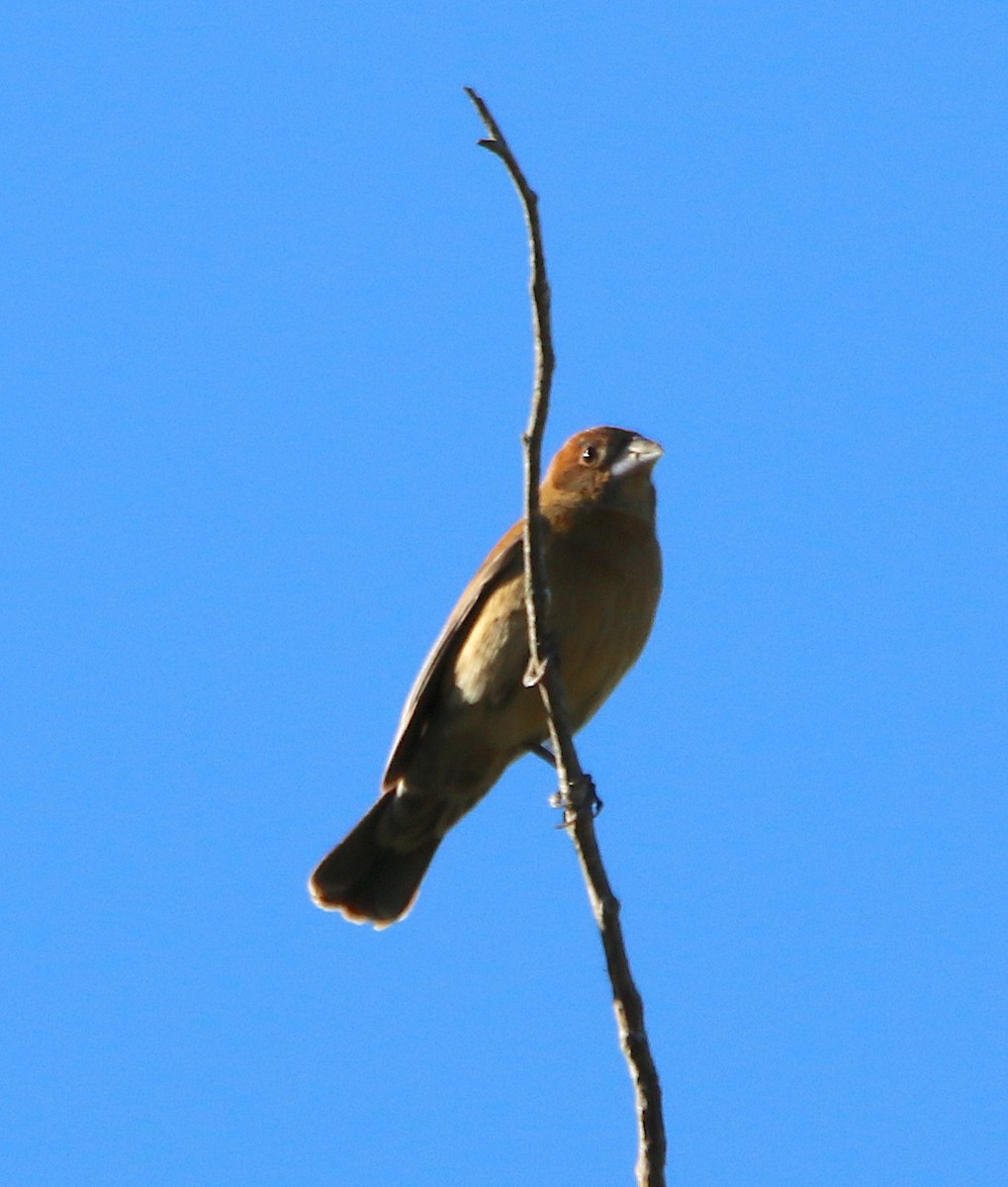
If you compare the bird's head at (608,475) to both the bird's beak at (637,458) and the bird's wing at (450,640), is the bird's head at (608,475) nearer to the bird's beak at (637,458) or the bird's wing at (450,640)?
the bird's beak at (637,458)

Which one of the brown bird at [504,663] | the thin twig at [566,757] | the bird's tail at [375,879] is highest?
the brown bird at [504,663]

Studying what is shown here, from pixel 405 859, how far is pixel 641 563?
1638 millimetres

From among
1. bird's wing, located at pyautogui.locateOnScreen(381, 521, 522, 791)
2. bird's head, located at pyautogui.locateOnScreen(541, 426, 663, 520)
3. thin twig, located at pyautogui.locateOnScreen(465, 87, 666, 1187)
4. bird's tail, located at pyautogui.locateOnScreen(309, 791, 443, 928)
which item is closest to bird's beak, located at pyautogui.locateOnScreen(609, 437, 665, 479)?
bird's head, located at pyautogui.locateOnScreen(541, 426, 663, 520)

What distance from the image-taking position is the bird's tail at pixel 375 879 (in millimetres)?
7223

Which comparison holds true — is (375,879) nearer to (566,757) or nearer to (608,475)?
(608,475)

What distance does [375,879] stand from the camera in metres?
7.27

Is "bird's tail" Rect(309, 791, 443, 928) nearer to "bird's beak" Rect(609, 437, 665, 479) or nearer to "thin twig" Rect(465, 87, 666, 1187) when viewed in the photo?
"bird's beak" Rect(609, 437, 665, 479)

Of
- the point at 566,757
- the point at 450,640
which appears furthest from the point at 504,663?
the point at 566,757

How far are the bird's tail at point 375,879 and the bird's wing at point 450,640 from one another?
0.48 metres

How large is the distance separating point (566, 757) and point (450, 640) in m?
1.84

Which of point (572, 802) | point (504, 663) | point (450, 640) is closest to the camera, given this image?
point (572, 802)

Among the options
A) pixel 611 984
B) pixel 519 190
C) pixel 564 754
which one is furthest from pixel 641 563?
pixel 519 190

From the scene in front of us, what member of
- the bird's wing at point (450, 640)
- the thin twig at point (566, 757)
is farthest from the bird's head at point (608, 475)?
the thin twig at point (566, 757)

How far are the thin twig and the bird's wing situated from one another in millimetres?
1529
